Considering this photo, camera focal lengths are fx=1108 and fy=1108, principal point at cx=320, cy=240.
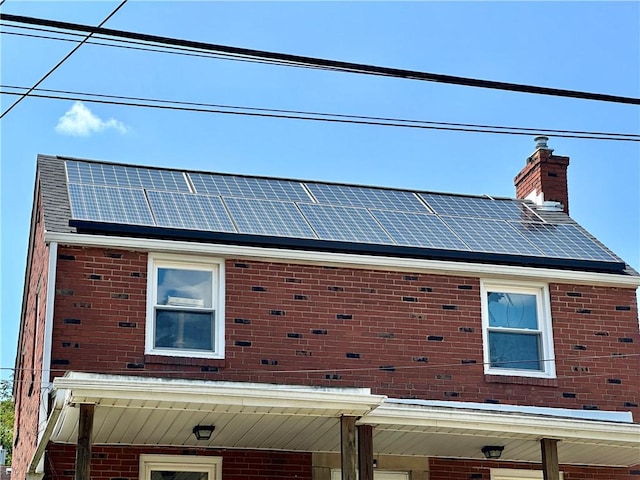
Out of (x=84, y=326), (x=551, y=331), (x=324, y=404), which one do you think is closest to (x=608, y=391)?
(x=551, y=331)

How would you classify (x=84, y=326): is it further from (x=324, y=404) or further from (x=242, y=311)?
(x=324, y=404)

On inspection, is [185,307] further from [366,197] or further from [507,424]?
[366,197]

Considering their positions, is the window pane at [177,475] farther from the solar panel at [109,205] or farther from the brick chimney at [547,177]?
the brick chimney at [547,177]

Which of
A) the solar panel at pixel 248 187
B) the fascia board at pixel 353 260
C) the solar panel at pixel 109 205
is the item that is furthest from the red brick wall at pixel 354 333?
the solar panel at pixel 248 187

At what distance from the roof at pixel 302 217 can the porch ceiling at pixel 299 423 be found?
2878 mm

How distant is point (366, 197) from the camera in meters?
18.8

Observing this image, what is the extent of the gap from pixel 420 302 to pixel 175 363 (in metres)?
3.76

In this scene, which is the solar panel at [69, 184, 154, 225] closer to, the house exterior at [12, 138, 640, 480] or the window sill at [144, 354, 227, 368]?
the house exterior at [12, 138, 640, 480]

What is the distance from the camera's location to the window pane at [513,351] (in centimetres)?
1623

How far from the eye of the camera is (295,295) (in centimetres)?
1566

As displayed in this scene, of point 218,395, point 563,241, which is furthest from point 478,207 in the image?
point 218,395

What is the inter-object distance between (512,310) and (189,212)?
503 centimetres

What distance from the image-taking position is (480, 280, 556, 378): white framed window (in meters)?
16.2

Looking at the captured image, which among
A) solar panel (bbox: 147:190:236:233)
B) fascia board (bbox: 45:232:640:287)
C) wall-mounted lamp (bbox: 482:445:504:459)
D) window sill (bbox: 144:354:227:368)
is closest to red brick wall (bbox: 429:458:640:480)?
wall-mounted lamp (bbox: 482:445:504:459)
